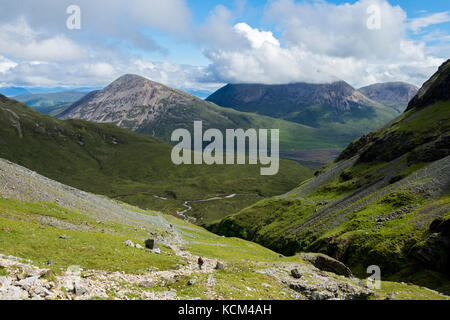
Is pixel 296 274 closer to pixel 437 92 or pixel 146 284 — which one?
pixel 146 284

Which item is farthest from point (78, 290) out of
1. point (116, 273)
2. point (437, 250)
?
point (437, 250)

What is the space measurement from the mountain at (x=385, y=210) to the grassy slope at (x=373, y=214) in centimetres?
19

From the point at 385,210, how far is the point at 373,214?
3.34 metres

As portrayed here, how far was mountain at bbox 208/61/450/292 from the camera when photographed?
54812mm

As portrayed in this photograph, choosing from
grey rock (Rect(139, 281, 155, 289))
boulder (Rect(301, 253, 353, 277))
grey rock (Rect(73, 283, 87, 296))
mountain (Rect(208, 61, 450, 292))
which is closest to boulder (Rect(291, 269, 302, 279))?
boulder (Rect(301, 253, 353, 277))

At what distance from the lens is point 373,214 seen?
81.9 meters

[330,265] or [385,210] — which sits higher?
[385,210]

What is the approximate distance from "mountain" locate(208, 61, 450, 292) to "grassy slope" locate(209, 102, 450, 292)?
7.5 inches

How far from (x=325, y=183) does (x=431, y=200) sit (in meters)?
84.0

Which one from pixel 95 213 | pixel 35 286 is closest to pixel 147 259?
pixel 35 286

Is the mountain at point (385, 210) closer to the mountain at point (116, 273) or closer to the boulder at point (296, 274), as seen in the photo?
the mountain at point (116, 273)

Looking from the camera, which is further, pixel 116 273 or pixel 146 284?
pixel 116 273

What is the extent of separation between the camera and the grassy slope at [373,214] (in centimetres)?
5944

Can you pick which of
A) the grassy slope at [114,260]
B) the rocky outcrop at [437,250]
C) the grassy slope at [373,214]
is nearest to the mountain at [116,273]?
the grassy slope at [114,260]
